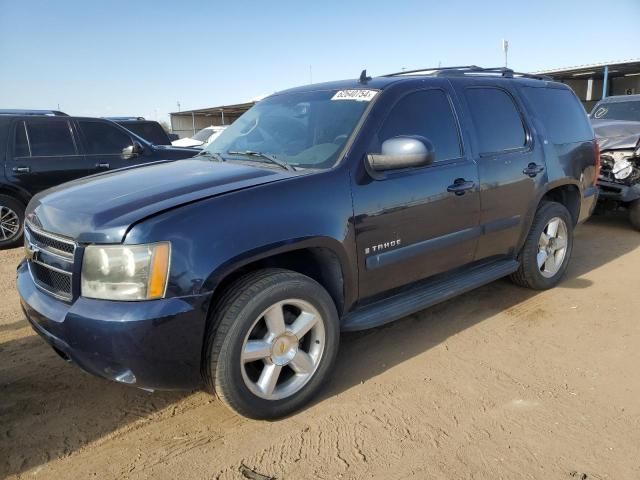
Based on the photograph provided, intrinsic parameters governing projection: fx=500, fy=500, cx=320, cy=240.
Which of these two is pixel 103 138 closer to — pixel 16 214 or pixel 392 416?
pixel 16 214

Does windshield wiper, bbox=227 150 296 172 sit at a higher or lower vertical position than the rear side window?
lower

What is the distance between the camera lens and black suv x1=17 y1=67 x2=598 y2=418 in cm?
231

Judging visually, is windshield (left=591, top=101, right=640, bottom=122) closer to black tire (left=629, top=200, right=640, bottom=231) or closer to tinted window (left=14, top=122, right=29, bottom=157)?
black tire (left=629, top=200, right=640, bottom=231)

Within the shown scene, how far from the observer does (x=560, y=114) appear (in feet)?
15.3

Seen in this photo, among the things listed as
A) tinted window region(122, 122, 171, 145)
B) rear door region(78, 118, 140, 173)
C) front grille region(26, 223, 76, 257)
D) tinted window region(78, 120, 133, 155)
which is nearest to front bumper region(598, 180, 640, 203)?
rear door region(78, 118, 140, 173)

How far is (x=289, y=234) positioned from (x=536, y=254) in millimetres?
2703

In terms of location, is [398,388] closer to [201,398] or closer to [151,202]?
[201,398]

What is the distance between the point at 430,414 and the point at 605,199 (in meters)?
5.73

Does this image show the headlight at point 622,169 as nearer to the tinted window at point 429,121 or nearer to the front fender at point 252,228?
the tinted window at point 429,121

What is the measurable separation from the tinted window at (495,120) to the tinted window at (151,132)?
9.15 meters

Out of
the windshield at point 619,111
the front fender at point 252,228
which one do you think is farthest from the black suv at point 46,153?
the windshield at point 619,111

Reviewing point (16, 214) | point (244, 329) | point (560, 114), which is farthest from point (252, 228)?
point (16, 214)

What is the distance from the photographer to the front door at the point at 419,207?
9.82 feet

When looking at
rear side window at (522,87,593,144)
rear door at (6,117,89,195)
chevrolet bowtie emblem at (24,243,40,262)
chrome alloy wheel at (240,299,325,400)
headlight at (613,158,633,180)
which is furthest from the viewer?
headlight at (613,158,633,180)
